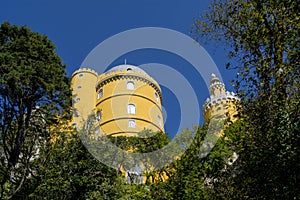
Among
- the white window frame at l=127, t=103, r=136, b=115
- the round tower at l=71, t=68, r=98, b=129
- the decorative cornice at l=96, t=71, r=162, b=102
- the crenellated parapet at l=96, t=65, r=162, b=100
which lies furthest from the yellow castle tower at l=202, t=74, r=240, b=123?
the round tower at l=71, t=68, r=98, b=129

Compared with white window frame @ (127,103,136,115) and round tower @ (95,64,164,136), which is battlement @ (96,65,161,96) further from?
white window frame @ (127,103,136,115)

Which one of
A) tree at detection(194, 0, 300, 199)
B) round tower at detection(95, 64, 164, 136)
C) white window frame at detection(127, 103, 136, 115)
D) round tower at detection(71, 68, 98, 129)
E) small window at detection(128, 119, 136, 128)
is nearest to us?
tree at detection(194, 0, 300, 199)

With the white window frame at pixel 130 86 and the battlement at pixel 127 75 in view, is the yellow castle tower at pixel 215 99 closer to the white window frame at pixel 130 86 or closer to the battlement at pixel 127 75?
the battlement at pixel 127 75

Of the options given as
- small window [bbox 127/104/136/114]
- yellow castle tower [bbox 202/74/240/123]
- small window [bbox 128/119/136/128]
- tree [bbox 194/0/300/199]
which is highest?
yellow castle tower [bbox 202/74/240/123]

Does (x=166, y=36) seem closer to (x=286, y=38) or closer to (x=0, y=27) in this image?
(x=0, y=27)

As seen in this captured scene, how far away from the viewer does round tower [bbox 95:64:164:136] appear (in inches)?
1644

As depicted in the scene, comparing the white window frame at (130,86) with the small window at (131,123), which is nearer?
the small window at (131,123)

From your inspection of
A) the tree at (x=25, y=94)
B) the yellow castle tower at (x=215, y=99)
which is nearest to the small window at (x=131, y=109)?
the yellow castle tower at (x=215, y=99)

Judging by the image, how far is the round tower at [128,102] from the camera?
4175cm

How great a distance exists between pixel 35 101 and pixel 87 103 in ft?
96.9

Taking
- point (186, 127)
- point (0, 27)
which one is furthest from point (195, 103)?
point (0, 27)

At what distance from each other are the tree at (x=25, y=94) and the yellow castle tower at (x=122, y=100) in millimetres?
22921

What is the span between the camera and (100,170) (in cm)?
1477

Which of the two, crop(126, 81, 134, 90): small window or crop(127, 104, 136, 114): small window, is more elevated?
crop(126, 81, 134, 90): small window
